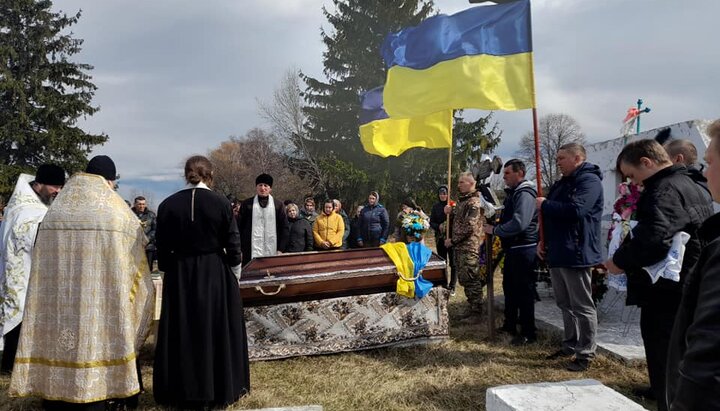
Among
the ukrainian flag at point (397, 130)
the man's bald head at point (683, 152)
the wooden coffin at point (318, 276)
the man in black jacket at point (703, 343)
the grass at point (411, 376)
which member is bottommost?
the grass at point (411, 376)

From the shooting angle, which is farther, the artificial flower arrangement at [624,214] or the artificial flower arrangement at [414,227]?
the artificial flower arrangement at [414,227]

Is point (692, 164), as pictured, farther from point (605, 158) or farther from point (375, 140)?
point (605, 158)

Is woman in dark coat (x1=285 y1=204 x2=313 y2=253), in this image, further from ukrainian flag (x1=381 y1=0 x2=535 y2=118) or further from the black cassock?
the black cassock

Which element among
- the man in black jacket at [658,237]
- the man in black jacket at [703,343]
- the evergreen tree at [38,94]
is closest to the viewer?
the man in black jacket at [703,343]

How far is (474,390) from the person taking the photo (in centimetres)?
353

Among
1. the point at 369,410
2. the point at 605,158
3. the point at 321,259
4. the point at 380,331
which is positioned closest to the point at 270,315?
the point at 321,259

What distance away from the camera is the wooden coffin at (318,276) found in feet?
14.0

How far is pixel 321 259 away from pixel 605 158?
5.60 metres

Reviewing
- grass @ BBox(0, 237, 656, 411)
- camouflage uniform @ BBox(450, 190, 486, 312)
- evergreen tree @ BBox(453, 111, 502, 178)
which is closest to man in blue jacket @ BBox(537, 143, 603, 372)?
grass @ BBox(0, 237, 656, 411)

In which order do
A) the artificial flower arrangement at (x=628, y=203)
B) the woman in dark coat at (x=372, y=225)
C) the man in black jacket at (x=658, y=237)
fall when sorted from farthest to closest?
the woman in dark coat at (x=372, y=225) < the artificial flower arrangement at (x=628, y=203) < the man in black jacket at (x=658, y=237)

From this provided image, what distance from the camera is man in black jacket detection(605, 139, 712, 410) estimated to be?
2.70m

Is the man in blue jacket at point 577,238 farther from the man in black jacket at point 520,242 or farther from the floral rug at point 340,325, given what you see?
the floral rug at point 340,325

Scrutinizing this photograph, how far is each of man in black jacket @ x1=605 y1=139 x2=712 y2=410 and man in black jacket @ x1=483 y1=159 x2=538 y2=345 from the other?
1.67 m

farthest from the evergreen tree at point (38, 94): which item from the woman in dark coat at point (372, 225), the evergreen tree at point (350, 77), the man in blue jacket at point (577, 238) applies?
the man in blue jacket at point (577, 238)
